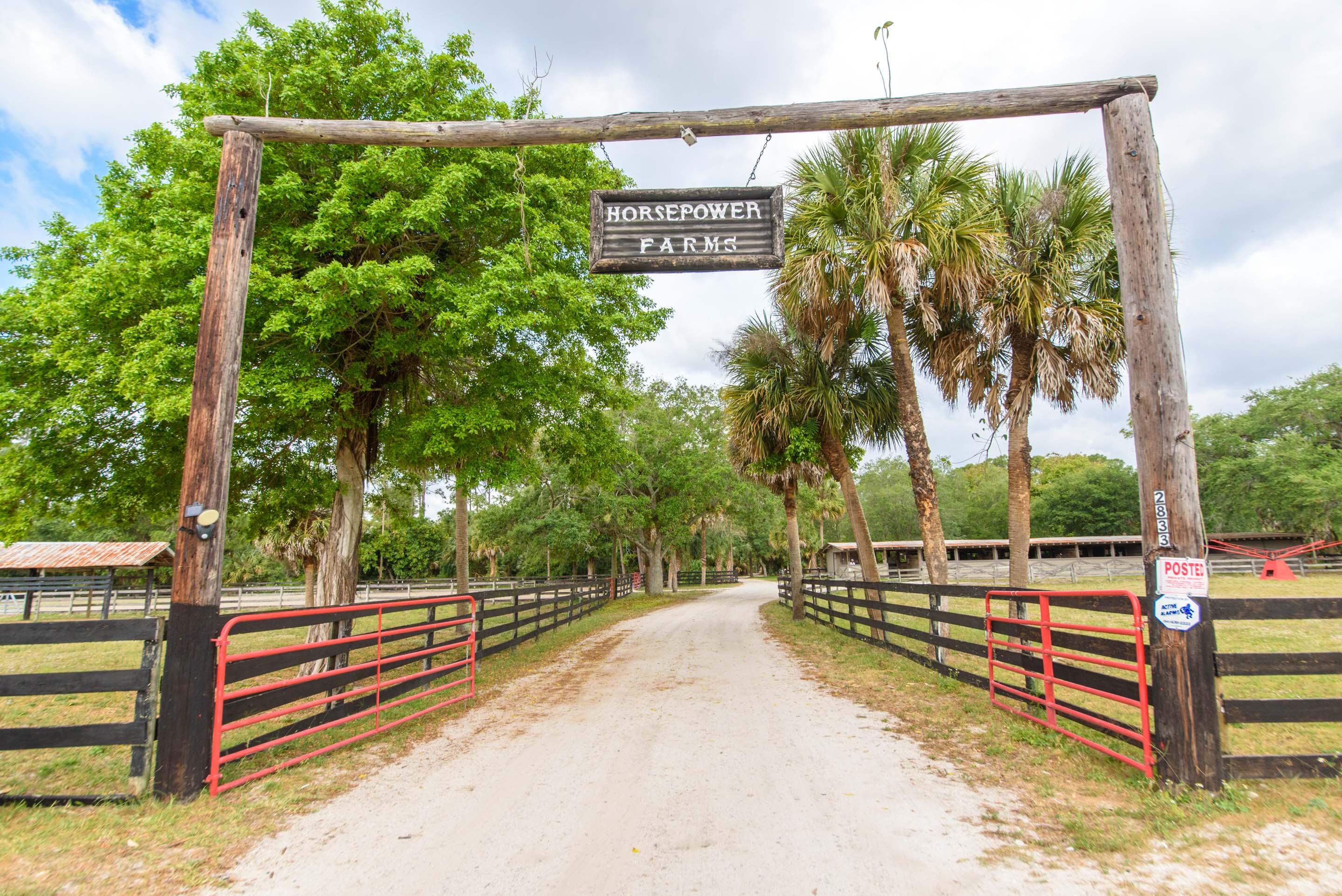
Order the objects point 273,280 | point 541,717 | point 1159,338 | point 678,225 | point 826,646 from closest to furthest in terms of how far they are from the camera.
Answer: point 1159,338 → point 678,225 → point 541,717 → point 273,280 → point 826,646

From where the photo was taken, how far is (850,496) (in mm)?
13164

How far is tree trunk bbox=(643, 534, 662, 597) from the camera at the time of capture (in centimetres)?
3428

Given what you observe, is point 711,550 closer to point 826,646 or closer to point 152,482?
point 826,646

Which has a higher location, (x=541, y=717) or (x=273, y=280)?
(x=273, y=280)

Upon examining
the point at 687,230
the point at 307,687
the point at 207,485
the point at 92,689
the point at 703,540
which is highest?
the point at 687,230

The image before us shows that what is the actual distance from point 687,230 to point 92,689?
559cm

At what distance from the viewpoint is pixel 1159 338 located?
5.12 m

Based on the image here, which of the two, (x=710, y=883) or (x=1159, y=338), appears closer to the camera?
(x=710, y=883)

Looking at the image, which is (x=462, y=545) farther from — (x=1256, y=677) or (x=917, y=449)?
(x=1256, y=677)

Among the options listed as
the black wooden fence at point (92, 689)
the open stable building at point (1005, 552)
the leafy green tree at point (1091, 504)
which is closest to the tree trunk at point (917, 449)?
the black wooden fence at point (92, 689)

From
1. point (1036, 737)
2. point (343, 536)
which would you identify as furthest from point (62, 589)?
point (1036, 737)

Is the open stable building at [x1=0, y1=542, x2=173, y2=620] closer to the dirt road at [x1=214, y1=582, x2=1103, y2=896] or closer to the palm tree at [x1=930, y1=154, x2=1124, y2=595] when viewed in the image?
the dirt road at [x1=214, y1=582, x2=1103, y2=896]

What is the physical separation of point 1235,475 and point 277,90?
48.2 meters

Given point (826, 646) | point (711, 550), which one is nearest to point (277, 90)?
point (826, 646)
